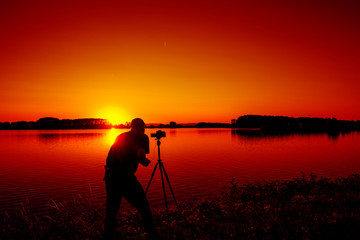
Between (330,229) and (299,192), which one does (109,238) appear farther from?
(299,192)

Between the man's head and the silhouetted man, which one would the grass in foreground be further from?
the man's head

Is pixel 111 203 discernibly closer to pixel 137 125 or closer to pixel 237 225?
pixel 137 125

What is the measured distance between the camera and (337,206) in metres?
9.82

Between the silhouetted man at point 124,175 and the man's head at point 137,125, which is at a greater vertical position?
the man's head at point 137,125

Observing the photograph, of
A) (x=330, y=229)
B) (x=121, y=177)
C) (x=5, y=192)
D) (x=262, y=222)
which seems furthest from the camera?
(x=5, y=192)

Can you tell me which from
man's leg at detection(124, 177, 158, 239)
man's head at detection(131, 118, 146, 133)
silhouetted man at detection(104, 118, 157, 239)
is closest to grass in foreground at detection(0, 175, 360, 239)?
man's leg at detection(124, 177, 158, 239)

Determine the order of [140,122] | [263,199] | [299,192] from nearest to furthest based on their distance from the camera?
[140,122] < [263,199] < [299,192]

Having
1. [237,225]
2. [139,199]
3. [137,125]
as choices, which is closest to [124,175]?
[139,199]

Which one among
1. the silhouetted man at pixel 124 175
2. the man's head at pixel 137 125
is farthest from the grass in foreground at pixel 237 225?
the man's head at pixel 137 125

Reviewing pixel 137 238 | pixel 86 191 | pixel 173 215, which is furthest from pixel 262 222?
pixel 86 191

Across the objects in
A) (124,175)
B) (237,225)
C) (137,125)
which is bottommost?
(237,225)

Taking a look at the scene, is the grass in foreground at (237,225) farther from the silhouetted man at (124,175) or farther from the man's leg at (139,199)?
the silhouetted man at (124,175)

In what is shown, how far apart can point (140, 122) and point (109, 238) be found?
9.50 ft

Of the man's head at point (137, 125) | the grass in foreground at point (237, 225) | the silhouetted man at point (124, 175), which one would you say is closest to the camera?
the silhouetted man at point (124, 175)
